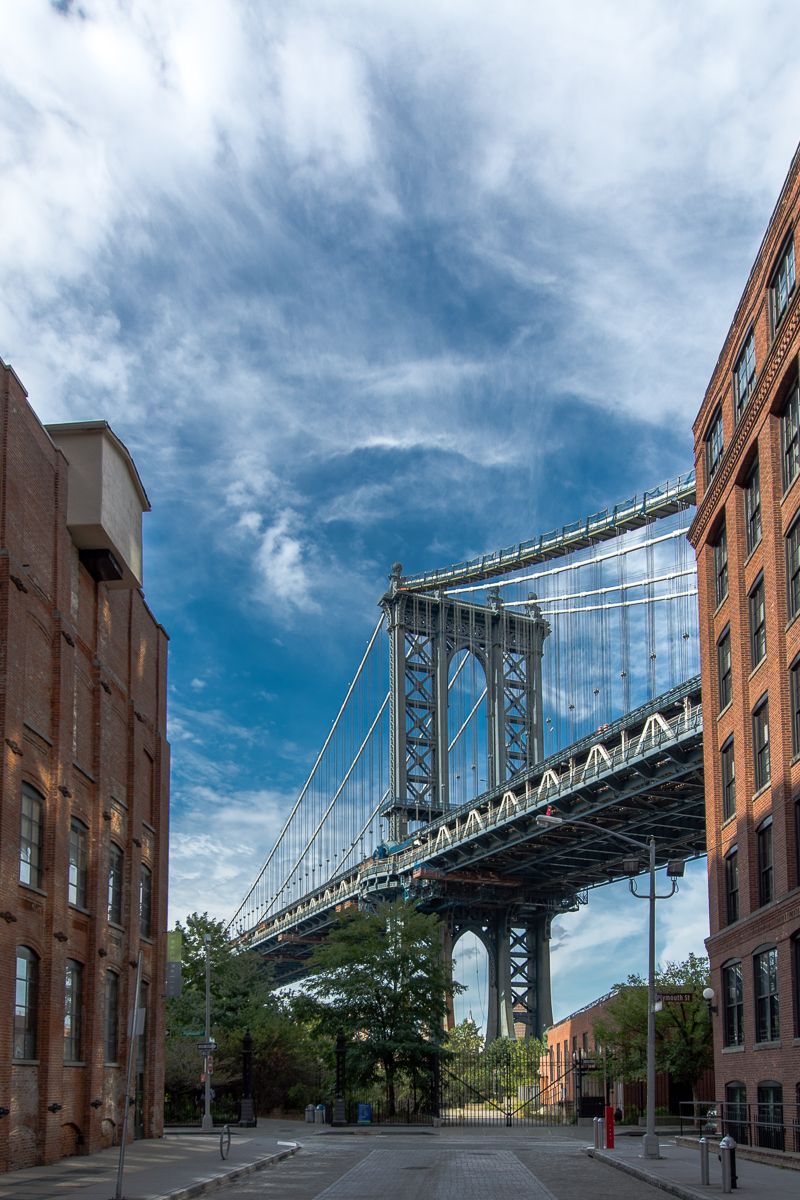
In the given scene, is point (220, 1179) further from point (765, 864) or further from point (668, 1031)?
point (668, 1031)

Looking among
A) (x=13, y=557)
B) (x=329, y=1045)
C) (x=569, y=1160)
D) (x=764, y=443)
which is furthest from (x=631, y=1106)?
(x=13, y=557)

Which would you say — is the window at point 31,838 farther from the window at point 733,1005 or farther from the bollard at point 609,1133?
the window at point 733,1005

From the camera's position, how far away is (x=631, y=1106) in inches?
2008

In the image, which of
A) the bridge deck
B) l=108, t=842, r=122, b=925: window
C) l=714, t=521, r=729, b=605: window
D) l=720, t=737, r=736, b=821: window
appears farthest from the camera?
the bridge deck

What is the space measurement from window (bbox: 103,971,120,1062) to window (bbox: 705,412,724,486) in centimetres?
2209

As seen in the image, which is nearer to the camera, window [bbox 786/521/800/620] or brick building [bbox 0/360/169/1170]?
brick building [bbox 0/360/169/1170]

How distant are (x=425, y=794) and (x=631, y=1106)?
4123cm

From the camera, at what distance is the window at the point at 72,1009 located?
2833 centimetres

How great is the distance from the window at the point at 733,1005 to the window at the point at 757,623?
780cm

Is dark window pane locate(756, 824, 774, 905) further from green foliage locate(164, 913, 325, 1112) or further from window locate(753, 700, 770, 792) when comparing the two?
green foliage locate(164, 913, 325, 1112)

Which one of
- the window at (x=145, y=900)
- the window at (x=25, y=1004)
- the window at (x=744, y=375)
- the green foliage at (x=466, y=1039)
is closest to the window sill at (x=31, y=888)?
the window at (x=25, y=1004)

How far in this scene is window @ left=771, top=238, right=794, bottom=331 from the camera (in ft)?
95.5

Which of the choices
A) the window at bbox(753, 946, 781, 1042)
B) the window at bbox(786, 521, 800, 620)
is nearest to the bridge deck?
the window at bbox(753, 946, 781, 1042)

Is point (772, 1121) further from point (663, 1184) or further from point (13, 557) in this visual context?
point (13, 557)
